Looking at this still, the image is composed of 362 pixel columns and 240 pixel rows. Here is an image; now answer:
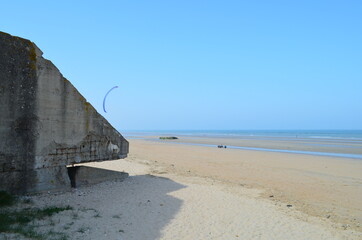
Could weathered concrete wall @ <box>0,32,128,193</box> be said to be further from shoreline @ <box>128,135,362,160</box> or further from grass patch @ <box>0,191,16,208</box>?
shoreline @ <box>128,135,362,160</box>

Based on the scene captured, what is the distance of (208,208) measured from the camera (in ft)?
27.1

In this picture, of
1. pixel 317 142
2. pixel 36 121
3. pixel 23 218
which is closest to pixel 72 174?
pixel 36 121

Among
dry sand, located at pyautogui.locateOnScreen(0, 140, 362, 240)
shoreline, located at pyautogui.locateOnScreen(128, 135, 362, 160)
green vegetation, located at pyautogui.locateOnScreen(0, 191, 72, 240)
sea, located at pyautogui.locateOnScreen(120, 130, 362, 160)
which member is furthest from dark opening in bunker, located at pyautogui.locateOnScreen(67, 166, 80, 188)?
sea, located at pyautogui.locateOnScreen(120, 130, 362, 160)

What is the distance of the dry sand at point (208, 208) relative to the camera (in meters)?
6.45

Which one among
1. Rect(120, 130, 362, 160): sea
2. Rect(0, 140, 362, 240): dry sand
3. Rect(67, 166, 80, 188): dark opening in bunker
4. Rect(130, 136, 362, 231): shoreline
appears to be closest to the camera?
Rect(0, 140, 362, 240): dry sand

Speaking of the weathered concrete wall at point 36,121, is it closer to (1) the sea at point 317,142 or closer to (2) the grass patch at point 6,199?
(2) the grass patch at point 6,199

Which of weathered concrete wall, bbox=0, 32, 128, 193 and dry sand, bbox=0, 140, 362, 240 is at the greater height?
weathered concrete wall, bbox=0, 32, 128, 193

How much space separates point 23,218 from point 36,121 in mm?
2970

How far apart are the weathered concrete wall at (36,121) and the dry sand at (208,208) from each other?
0.77 metres

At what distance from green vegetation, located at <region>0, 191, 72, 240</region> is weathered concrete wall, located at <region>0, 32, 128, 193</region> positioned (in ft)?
2.50

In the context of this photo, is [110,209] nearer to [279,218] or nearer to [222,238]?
[222,238]

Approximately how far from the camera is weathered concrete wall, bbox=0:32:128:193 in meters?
7.91

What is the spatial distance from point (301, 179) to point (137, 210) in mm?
8933

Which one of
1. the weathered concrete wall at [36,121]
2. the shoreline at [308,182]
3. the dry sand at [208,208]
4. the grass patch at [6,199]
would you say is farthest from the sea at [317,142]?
the grass patch at [6,199]
